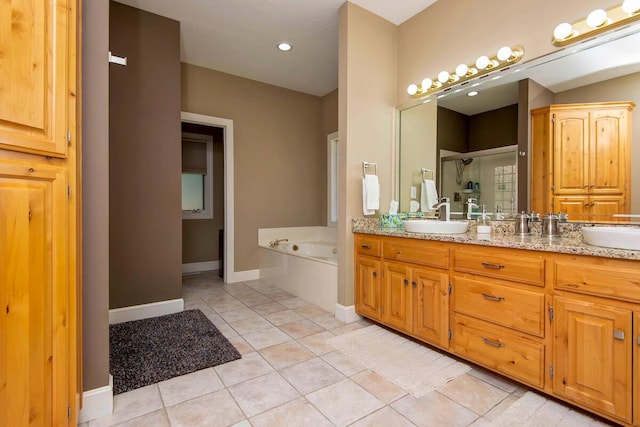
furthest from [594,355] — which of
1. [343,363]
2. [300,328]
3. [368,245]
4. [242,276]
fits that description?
[242,276]

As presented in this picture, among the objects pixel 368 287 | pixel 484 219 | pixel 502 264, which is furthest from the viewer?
pixel 368 287

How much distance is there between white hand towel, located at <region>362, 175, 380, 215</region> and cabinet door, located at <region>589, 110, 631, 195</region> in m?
1.40

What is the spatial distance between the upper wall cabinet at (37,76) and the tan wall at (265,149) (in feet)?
8.76

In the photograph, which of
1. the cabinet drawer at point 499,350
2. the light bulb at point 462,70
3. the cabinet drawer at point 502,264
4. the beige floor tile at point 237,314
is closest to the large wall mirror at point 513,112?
the light bulb at point 462,70

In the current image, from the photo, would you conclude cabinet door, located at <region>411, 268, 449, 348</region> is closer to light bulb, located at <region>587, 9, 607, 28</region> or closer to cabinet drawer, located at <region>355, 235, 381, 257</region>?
cabinet drawer, located at <region>355, 235, 381, 257</region>

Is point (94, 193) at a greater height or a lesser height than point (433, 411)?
greater

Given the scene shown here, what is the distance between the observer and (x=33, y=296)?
40.4 inches

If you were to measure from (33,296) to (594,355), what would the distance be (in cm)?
223

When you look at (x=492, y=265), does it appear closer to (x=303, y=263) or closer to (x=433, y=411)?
(x=433, y=411)

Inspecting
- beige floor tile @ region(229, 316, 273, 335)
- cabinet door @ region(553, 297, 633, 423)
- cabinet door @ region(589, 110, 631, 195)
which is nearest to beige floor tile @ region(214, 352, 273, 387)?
beige floor tile @ region(229, 316, 273, 335)

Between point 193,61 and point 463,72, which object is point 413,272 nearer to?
point 463,72

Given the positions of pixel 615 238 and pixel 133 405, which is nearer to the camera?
pixel 615 238

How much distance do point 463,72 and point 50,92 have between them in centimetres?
249

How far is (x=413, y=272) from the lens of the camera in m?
2.18
